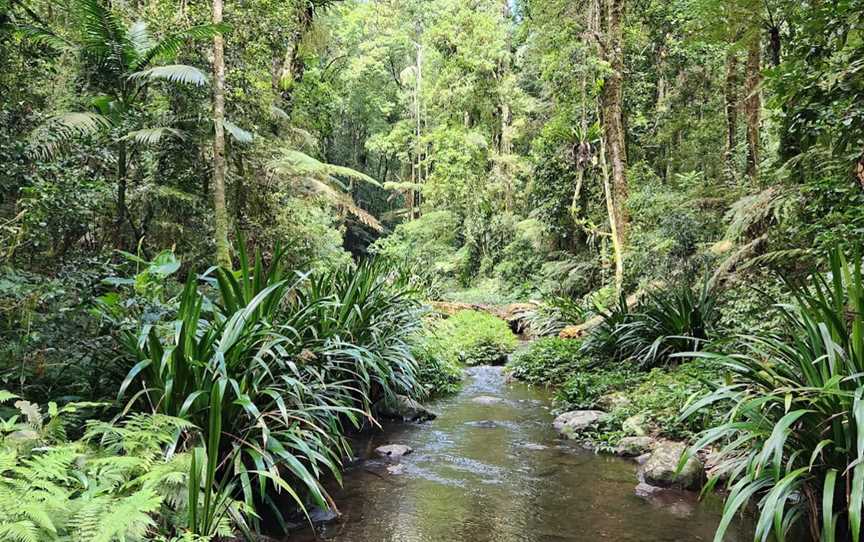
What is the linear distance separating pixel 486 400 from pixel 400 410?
144cm

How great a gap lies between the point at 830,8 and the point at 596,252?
9934mm

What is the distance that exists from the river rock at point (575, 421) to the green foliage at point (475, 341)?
257 cm

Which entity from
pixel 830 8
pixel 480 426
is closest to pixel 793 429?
pixel 830 8

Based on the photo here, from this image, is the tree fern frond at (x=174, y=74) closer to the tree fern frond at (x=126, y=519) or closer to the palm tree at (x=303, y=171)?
the palm tree at (x=303, y=171)

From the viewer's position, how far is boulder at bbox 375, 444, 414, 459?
430 cm

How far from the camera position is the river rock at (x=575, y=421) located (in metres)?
5.04

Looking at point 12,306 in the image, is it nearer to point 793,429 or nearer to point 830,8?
point 793,429

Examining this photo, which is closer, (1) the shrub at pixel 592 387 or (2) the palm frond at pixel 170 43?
(2) the palm frond at pixel 170 43

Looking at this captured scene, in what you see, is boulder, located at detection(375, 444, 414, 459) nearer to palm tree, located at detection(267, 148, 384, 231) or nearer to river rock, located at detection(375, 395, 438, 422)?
river rock, located at detection(375, 395, 438, 422)

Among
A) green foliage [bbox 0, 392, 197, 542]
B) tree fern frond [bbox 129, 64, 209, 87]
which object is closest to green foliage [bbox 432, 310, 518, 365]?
tree fern frond [bbox 129, 64, 209, 87]

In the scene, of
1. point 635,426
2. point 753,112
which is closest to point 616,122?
point 753,112

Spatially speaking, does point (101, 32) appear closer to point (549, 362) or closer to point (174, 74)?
point (174, 74)

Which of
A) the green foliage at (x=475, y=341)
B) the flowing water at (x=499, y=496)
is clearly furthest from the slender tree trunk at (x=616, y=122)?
the flowing water at (x=499, y=496)

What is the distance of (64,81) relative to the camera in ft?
23.4
